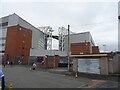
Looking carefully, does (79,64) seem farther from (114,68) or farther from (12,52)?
(12,52)

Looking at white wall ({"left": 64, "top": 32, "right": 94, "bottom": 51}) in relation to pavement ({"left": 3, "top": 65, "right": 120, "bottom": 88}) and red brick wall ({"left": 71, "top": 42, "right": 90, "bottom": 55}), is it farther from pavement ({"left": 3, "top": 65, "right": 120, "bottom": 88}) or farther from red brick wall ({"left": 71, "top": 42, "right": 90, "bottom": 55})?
pavement ({"left": 3, "top": 65, "right": 120, "bottom": 88})

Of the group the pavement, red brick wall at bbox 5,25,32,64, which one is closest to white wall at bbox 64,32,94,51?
red brick wall at bbox 5,25,32,64

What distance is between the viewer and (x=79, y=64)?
28.2m

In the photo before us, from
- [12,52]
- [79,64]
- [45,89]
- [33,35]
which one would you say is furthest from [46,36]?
[45,89]

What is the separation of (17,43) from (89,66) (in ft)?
131

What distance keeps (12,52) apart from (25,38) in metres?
7.41

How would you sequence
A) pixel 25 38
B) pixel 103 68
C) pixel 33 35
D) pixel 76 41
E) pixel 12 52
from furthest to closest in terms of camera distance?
pixel 76 41 < pixel 33 35 < pixel 25 38 < pixel 12 52 < pixel 103 68

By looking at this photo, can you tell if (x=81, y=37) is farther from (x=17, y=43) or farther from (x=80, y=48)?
(x=17, y=43)

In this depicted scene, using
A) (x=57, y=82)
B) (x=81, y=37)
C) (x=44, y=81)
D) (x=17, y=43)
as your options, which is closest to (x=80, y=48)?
(x=81, y=37)

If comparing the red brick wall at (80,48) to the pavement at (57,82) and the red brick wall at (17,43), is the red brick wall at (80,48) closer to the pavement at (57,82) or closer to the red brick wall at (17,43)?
the red brick wall at (17,43)

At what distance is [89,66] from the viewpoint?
1045 inches

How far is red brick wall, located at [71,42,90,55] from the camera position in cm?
7219

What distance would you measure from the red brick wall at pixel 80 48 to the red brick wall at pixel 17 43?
2014cm

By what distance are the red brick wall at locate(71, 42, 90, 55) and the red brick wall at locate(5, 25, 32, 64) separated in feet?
66.1
